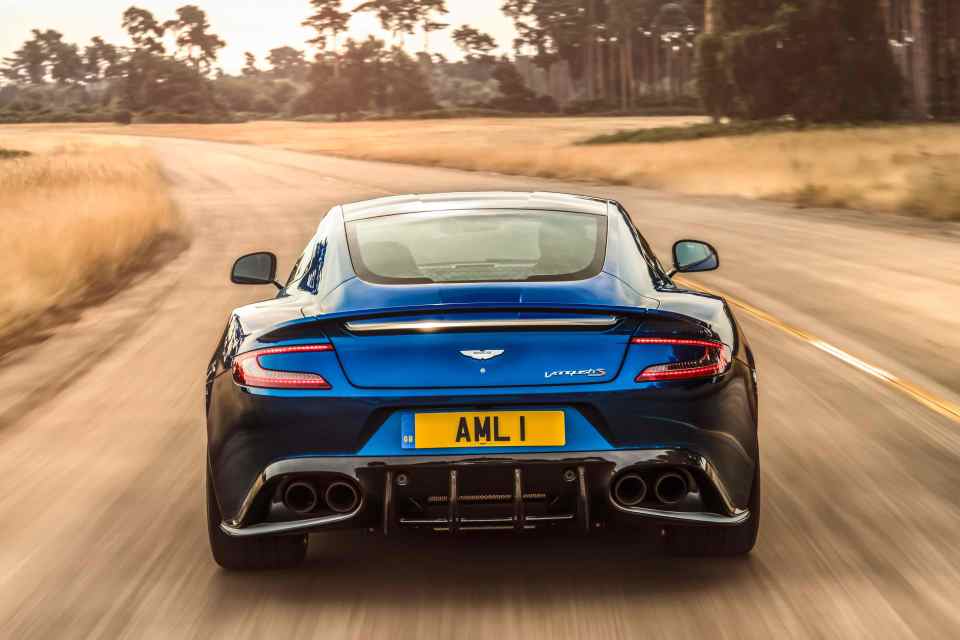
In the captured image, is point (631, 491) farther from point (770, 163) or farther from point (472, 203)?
point (770, 163)

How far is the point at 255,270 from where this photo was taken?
6.59 metres

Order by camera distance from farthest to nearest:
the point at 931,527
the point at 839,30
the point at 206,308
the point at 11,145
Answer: the point at 11,145 < the point at 839,30 < the point at 206,308 < the point at 931,527

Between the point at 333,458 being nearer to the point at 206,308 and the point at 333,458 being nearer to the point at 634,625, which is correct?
the point at 634,625

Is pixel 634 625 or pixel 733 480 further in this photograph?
pixel 733 480

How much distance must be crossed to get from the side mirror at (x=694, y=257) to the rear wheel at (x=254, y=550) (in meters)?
2.35

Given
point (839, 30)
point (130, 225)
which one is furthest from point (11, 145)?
point (130, 225)

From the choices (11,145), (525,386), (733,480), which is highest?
(11,145)

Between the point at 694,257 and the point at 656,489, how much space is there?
2.20 metres

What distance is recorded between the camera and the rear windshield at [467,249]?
5.19 meters

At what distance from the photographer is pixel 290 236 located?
2192cm

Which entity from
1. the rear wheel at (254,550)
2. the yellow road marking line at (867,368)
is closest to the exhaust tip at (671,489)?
the rear wheel at (254,550)

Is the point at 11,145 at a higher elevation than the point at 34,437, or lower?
higher

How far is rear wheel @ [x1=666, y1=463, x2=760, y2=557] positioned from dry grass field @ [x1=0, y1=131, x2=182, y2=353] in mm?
7931

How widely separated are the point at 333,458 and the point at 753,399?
1.47 metres
